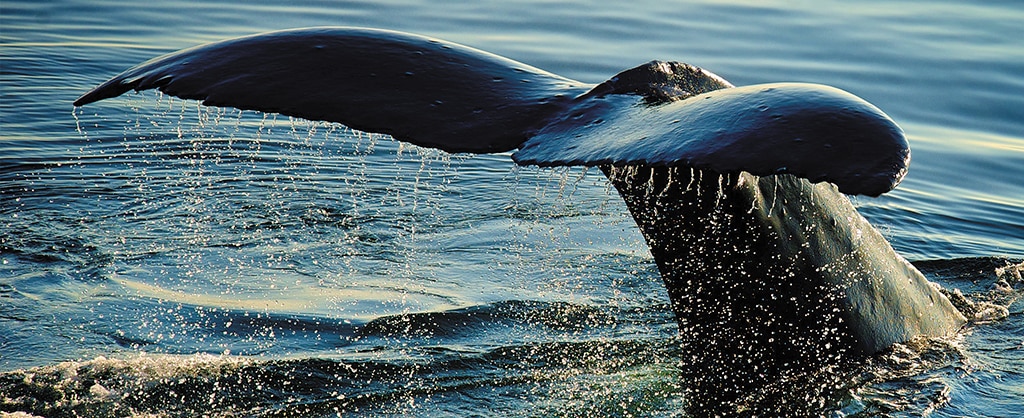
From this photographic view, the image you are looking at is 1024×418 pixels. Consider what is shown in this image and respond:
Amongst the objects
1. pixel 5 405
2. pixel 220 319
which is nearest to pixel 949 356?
pixel 220 319

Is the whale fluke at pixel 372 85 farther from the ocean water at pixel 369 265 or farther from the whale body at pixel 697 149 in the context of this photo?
the ocean water at pixel 369 265

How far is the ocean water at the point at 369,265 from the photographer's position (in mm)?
3881

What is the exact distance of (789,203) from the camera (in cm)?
325

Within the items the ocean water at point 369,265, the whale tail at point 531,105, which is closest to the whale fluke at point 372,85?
the whale tail at point 531,105

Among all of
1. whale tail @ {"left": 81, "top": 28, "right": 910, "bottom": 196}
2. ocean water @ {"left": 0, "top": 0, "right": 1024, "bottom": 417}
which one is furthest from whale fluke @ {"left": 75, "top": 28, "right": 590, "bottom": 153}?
ocean water @ {"left": 0, "top": 0, "right": 1024, "bottom": 417}

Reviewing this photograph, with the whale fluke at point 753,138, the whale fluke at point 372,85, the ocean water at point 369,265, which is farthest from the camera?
the ocean water at point 369,265

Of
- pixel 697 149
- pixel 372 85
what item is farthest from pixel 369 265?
pixel 697 149

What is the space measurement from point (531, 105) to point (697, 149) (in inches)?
24.3

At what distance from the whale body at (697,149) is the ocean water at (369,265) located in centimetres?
20

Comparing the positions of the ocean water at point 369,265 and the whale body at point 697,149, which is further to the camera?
the ocean water at point 369,265

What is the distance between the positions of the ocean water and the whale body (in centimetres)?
20

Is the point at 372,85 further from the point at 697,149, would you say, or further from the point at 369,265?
the point at 369,265

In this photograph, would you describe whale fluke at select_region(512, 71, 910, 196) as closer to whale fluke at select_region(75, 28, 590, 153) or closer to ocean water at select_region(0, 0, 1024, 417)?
whale fluke at select_region(75, 28, 590, 153)

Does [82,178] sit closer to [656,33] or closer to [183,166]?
[183,166]
